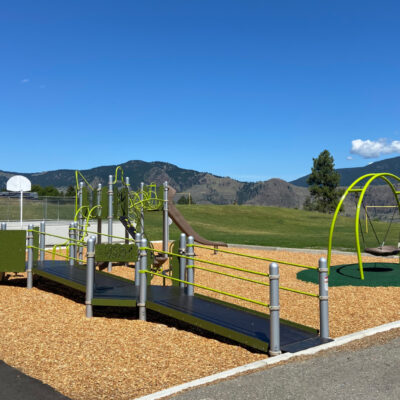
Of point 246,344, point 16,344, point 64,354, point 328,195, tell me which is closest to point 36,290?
point 16,344

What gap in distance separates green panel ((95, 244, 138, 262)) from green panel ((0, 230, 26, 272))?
318cm

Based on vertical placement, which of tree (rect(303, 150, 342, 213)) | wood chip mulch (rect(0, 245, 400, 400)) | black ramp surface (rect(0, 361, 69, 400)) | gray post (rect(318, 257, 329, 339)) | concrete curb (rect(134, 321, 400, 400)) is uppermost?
tree (rect(303, 150, 342, 213))

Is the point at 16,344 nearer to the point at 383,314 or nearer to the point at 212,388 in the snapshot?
the point at 212,388

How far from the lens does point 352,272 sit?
449 inches

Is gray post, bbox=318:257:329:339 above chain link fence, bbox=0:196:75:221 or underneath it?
underneath

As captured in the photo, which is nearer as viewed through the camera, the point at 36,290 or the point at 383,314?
the point at 383,314

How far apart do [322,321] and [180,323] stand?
2.48 m

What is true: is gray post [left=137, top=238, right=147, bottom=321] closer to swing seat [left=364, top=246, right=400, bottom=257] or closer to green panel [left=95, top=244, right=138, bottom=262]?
green panel [left=95, top=244, right=138, bottom=262]

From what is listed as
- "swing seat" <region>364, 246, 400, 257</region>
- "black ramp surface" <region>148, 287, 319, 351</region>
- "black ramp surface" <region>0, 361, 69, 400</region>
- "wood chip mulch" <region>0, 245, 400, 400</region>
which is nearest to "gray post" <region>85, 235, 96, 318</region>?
"wood chip mulch" <region>0, 245, 400, 400</region>


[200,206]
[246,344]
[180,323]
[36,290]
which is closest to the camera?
[246,344]

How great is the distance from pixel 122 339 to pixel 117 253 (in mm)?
1783

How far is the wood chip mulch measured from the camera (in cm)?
486

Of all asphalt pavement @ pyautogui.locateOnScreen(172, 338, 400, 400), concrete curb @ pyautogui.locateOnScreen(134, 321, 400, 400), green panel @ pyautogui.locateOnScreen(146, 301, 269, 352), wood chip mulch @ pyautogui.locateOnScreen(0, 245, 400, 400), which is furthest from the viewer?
green panel @ pyautogui.locateOnScreen(146, 301, 269, 352)

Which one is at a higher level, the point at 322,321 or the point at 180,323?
the point at 322,321
